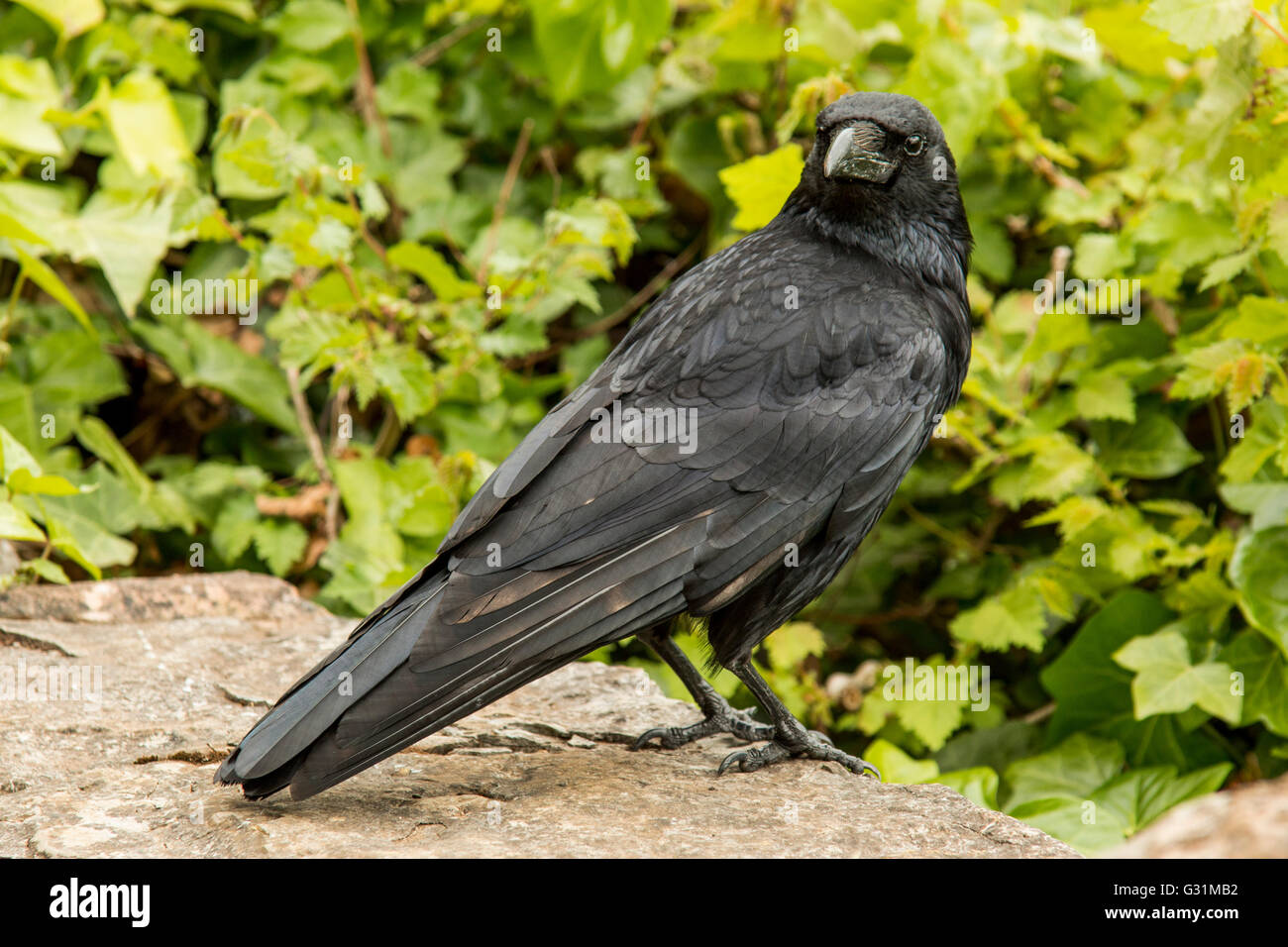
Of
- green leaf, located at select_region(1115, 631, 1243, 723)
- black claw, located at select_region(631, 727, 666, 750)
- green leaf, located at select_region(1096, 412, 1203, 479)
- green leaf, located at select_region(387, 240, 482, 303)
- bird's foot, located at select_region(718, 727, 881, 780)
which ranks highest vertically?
green leaf, located at select_region(387, 240, 482, 303)

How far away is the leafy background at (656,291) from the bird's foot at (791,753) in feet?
1.99

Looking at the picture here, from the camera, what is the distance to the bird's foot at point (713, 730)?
119 inches

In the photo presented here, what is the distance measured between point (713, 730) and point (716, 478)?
78 cm

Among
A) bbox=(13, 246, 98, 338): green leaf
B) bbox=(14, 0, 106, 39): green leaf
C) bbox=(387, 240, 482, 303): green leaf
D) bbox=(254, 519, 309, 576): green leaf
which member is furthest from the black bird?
bbox=(14, 0, 106, 39): green leaf

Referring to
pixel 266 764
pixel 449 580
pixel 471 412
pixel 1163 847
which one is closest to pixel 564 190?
pixel 471 412

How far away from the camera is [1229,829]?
4.94 feet

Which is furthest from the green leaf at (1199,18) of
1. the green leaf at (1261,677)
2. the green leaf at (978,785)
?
the green leaf at (978,785)

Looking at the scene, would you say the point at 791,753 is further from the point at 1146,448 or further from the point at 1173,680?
the point at 1146,448

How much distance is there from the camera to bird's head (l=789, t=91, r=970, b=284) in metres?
2.89

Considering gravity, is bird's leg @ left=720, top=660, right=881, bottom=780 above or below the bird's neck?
below

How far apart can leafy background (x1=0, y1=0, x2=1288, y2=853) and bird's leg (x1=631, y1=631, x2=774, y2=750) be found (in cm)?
43

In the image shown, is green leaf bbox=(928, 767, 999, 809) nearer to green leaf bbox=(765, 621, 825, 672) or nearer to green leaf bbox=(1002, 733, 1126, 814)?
green leaf bbox=(1002, 733, 1126, 814)

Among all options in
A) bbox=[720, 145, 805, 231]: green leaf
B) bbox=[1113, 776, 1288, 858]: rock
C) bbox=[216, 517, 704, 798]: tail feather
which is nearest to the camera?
bbox=[1113, 776, 1288, 858]: rock

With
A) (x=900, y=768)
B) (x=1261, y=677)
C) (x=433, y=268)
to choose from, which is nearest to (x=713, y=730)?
(x=900, y=768)
